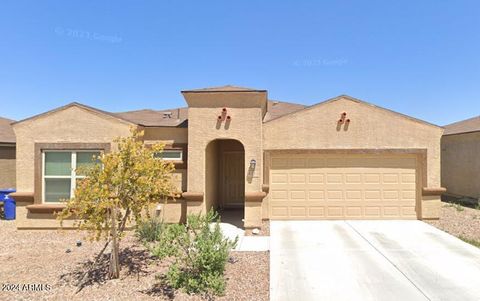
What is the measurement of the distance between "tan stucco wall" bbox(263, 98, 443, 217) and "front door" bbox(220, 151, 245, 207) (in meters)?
2.85

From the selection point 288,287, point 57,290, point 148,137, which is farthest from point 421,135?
point 57,290

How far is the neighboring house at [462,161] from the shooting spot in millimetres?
13336

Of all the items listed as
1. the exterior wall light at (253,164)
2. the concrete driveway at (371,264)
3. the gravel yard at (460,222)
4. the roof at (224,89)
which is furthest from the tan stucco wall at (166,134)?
the gravel yard at (460,222)

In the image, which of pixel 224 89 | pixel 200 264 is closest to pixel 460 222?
pixel 224 89

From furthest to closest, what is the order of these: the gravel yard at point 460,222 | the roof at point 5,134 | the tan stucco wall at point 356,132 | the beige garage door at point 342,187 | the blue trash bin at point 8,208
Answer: the roof at point 5,134 → the blue trash bin at point 8,208 → the beige garage door at point 342,187 → the tan stucco wall at point 356,132 → the gravel yard at point 460,222

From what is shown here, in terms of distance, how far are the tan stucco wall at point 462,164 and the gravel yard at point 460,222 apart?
1.99 metres

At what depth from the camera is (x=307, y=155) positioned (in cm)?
1018

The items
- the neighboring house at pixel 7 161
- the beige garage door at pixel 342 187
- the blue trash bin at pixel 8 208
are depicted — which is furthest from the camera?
the neighboring house at pixel 7 161

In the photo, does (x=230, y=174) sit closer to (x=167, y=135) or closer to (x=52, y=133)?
(x=167, y=135)

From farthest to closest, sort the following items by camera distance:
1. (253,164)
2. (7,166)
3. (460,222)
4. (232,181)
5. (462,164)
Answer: (7,166)
(462,164)
(232,181)
(460,222)
(253,164)

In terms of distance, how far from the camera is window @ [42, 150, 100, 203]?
29.9 ft

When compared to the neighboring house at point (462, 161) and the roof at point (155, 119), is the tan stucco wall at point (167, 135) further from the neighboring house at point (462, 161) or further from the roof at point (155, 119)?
the neighboring house at point (462, 161)

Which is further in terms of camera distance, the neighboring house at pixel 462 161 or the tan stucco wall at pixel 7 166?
the tan stucco wall at pixel 7 166

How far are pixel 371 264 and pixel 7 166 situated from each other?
1740 centimetres
